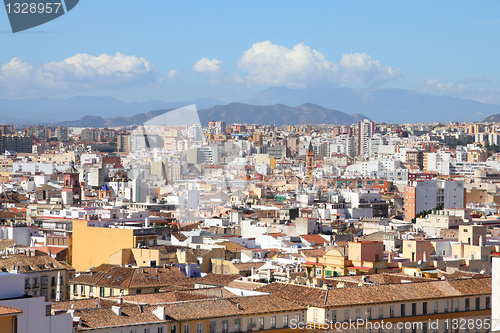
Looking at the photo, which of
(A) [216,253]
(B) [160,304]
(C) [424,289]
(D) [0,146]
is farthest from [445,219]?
(D) [0,146]

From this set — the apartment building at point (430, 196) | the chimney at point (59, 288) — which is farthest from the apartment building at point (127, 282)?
the apartment building at point (430, 196)

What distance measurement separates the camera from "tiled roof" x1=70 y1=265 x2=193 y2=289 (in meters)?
16.0

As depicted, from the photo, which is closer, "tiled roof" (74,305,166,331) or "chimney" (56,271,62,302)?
"tiled roof" (74,305,166,331)

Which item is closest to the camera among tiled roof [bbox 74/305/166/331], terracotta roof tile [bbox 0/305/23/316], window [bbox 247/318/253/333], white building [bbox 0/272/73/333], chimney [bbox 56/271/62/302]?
terracotta roof tile [bbox 0/305/23/316]

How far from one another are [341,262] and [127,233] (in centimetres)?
554

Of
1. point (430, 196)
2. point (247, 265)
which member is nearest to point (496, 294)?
point (247, 265)

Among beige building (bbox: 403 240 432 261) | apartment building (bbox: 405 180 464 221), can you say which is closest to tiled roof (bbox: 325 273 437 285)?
beige building (bbox: 403 240 432 261)

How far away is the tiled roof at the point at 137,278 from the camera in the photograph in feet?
52.6

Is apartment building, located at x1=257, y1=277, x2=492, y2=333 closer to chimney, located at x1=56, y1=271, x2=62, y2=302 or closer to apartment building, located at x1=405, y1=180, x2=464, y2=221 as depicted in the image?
chimney, located at x1=56, y1=271, x2=62, y2=302

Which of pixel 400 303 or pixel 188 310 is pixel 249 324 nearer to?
pixel 188 310

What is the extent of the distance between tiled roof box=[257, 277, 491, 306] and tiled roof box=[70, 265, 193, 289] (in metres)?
3.03

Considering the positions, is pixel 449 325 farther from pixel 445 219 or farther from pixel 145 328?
pixel 445 219

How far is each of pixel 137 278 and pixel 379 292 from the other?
444cm

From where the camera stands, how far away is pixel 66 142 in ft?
376
